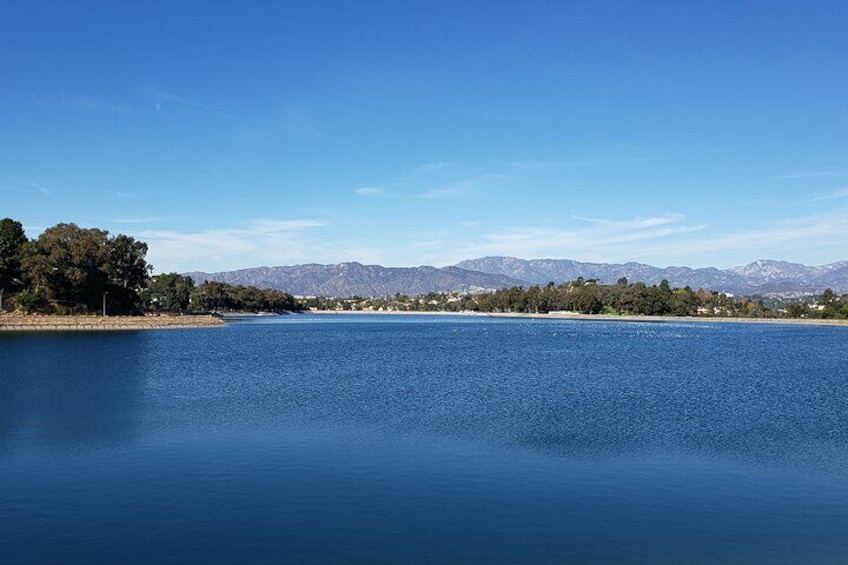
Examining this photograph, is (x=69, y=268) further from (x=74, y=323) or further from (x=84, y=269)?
(x=74, y=323)

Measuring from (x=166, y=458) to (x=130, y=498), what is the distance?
4004 mm

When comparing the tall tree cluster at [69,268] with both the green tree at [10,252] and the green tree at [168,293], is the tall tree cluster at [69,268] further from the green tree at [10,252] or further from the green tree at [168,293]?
the green tree at [168,293]

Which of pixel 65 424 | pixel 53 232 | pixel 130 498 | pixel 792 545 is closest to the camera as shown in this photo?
pixel 792 545

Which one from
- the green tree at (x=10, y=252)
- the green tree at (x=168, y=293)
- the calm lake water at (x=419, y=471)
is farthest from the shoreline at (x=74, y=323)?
the calm lake water at (x=419, y=471)

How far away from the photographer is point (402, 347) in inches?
2889

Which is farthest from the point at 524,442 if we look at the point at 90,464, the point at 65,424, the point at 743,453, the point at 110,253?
the point at 110,253

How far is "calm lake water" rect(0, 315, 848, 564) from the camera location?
13.8 m

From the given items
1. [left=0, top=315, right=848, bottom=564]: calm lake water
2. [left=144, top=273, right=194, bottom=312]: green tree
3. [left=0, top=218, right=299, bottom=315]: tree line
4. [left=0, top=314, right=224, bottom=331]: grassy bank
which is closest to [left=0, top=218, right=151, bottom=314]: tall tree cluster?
[left=0, top=218, right=299, bottom=315]: tree line

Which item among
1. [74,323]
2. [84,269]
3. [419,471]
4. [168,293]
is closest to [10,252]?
[84,269]

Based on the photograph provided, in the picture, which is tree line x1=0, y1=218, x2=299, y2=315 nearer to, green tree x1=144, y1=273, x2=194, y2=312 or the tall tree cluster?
the tall tree cluster

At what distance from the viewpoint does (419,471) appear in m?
19.2

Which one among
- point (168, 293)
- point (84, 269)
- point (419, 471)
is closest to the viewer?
point (419, 471)

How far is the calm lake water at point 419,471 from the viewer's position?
544 inches

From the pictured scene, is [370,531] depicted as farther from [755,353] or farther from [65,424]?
[755,353]
